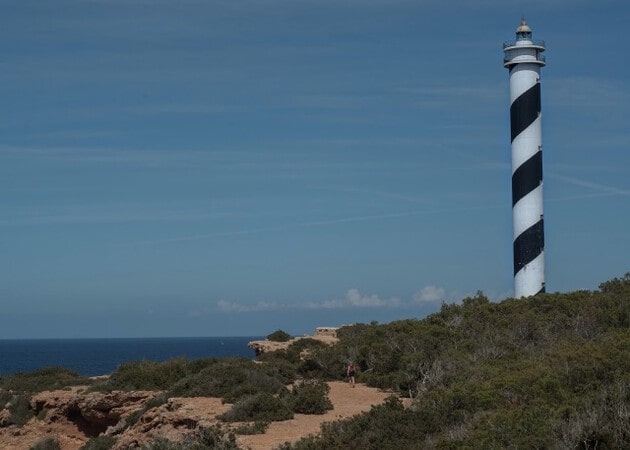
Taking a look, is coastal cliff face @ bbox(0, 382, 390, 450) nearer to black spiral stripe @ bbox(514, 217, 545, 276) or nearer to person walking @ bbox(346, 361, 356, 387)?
person walking @ bbox(346, 361, 356, 387)

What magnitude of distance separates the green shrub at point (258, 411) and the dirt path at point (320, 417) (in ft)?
0.64

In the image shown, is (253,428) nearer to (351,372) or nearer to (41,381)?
(351,372)

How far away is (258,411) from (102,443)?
164 inches

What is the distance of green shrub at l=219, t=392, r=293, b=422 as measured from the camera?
17.2 m

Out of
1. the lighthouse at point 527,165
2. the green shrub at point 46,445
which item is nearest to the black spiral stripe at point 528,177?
the lighthouse at point 527,165

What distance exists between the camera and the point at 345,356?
2450cm

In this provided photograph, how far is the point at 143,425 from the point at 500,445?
9.42 m

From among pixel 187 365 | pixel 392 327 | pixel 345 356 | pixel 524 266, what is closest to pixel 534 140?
pixel 524 266

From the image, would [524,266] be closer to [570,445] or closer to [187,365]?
[187,365]

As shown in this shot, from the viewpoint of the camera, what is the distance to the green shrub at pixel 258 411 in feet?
56.3

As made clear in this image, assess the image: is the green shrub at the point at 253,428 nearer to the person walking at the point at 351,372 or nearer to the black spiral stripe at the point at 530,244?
the person walking at the point at 351,372

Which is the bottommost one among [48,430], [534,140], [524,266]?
[48,430]

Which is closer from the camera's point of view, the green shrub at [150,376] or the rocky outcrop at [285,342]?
the green shrub at [150,376]

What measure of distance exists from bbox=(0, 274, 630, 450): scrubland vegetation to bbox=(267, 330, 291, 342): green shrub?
138 inches
